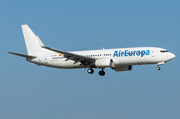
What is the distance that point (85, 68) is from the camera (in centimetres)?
6775

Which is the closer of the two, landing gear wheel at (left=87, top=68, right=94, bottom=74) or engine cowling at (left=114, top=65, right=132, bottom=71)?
landing gear wheel at (left=87, top=68, right=94, bottom=74)

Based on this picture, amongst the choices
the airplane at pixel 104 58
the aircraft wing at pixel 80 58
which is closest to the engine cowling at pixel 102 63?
the airplane at pixel 104 58

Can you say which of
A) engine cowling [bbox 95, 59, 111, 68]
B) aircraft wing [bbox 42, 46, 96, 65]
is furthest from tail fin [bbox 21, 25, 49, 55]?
engine cowling [bbox 95, 59, 111, 68]

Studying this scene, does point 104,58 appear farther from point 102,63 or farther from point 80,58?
point 80,58

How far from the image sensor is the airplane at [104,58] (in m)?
62.8

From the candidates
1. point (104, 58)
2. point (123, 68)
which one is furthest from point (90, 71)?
point (123, 68)

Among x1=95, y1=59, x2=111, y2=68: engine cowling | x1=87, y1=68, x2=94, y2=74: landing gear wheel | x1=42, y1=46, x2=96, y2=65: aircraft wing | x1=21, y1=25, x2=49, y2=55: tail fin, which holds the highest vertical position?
x1=21, y1=25, x2=49, y2=55: tail fin

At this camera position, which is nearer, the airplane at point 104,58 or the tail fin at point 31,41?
the airplane at point 104,58

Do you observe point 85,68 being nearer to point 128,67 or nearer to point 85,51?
point 85,51

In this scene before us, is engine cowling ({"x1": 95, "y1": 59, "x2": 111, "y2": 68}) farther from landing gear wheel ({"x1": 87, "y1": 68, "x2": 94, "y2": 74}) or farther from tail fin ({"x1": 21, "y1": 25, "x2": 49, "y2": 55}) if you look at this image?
tail fin ({"x1": 21, "y1": 25, "x2": 49, "y2": 55})

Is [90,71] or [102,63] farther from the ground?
[102,63]

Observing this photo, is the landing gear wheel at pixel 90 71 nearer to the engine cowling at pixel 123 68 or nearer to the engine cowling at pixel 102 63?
the engine cowling at pixel 102 63

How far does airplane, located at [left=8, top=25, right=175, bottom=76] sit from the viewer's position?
62844 millimetres

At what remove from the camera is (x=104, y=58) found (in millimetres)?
64438
